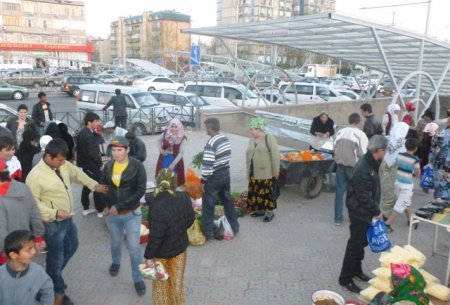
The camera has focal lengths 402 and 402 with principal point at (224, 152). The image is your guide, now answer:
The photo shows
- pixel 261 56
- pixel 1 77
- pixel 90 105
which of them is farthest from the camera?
pixel 261 56

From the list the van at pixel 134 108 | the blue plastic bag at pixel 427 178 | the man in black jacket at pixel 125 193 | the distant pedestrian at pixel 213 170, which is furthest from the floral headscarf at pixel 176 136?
the van at pixel 134 108

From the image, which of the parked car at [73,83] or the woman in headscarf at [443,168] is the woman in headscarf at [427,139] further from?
the parked car at [73,83]

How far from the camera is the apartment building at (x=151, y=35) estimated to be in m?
95.7

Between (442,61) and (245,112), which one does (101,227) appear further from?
(442,61)

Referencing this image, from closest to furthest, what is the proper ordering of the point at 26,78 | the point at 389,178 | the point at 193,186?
the point at 389,178 → the point at 193,186 → the point at 26,78

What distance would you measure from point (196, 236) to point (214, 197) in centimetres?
64

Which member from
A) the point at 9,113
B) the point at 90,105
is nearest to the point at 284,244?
the point at 9,113

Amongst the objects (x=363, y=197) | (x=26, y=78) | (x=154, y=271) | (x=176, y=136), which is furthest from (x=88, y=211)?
(x=26, y=78)

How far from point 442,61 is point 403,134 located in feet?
32.5

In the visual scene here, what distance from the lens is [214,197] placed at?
5.71 metres

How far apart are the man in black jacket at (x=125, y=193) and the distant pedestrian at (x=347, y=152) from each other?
332 cm

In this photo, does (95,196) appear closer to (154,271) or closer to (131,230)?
(131,230)

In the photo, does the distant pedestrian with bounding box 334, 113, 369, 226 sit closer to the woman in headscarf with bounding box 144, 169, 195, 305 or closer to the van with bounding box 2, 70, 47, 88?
the woman in headscarf with bounding box 144, 169, 195, 305

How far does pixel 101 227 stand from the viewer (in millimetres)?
6434
